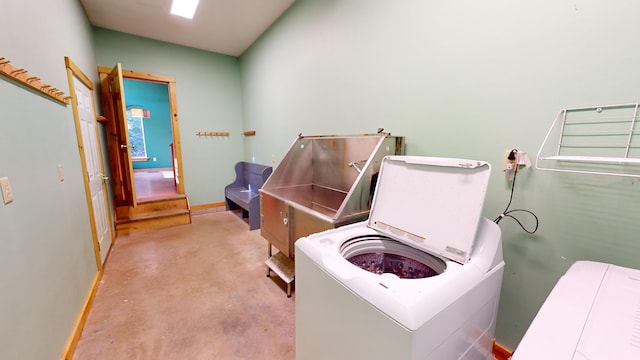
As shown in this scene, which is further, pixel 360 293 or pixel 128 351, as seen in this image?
pixel 128 351

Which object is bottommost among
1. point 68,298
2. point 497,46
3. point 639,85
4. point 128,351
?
point 128,351

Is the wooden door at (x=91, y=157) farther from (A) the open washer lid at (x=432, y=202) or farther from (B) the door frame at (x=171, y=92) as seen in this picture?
(A) the open washer lid at (x=432, y=202)

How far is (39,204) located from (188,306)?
123 cm

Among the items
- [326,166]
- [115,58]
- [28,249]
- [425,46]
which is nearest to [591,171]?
[425,46]

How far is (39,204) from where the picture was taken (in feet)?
4.59

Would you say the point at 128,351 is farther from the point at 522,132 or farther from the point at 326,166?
the point at 522,132

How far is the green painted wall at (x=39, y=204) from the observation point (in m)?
1.10

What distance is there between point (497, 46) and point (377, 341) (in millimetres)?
1600

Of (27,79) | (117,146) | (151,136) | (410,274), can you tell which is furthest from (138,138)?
(410,274)

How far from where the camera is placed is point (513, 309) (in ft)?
4.60

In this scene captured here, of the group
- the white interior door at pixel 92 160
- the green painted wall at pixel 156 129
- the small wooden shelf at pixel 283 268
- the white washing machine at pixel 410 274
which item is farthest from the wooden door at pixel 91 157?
the green painted wall at pixel 156 129

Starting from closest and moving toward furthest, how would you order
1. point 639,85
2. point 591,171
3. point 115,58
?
point 639,85
point 591,171
point 115,58

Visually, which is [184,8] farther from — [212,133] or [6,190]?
[6,190]

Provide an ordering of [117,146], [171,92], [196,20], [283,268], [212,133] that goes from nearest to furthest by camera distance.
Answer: [283,268]
[196,20]
[117,146]
[171,92]
[212,133]
